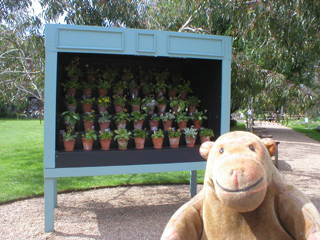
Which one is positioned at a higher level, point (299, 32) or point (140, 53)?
point (299, 32)

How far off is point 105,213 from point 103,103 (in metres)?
1.57

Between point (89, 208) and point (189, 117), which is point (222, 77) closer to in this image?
point (189, 117)

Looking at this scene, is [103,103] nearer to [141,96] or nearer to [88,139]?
[88,139]

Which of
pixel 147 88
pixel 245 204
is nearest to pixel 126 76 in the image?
pixel 147 88

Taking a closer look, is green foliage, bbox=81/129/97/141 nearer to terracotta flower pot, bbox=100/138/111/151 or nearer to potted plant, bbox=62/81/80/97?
terracotta flower pot, bbox=100/138/111/151

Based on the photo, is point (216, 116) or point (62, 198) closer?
point (216, 116)

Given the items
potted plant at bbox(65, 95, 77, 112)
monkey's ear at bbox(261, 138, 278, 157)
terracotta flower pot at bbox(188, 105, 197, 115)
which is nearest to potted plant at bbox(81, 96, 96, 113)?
potted plant at bbox(65, 95, 77, 112)

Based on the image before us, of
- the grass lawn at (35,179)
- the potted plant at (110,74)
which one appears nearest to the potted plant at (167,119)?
the potted plant at (110,74)

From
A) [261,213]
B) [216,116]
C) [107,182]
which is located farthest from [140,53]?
[107,182]

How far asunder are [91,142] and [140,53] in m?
1.28

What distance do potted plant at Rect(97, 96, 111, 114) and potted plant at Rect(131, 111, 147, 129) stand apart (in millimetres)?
380

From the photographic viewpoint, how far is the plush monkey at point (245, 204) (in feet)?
5.84

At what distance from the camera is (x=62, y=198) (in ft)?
18.3

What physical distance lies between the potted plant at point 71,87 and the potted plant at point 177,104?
1326mm
